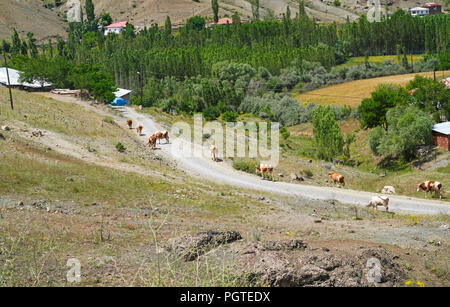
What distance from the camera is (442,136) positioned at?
1887 inches

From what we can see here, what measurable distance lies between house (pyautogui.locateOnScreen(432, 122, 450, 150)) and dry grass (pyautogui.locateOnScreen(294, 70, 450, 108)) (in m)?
35.0

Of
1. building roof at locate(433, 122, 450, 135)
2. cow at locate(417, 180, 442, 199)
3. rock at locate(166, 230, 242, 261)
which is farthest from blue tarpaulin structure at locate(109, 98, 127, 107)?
rock at locate(166, 230, 242, 261)

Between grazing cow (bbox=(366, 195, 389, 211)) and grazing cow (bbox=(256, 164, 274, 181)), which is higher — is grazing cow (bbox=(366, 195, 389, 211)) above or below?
below

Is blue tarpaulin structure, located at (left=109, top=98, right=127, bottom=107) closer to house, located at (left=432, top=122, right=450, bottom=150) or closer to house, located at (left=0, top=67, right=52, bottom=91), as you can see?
house, located at (left=0, top=67, right=52, bottom=91)

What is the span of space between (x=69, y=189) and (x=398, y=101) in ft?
142

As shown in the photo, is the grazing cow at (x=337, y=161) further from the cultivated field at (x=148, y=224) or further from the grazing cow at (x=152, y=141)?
the cultivated field at (x=148, y=224)

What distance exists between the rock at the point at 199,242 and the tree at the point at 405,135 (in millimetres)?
37165

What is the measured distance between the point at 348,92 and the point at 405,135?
49.8m

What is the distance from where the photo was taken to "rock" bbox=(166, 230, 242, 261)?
12984 mm

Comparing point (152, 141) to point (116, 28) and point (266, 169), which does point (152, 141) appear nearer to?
point (266, 169)

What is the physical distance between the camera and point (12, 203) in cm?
1978

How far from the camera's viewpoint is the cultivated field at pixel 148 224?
11.9 m
